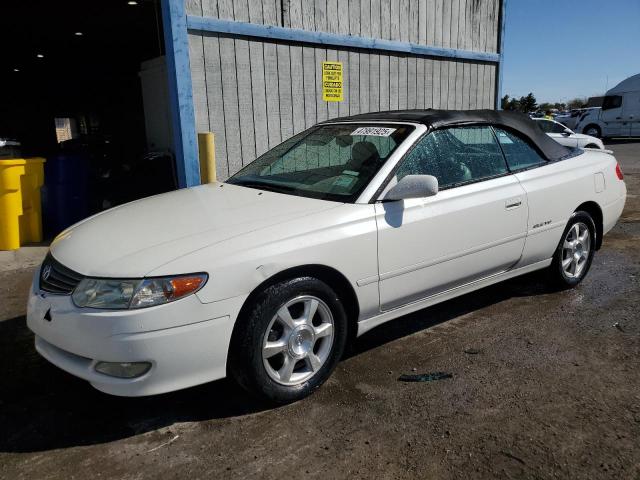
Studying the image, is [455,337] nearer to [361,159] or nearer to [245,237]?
[361,159]

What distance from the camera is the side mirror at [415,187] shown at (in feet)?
9.79

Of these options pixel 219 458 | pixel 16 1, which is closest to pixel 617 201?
pixel 219 458

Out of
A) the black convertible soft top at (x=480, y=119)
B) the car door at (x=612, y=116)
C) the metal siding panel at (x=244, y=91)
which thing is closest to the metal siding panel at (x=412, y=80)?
the metal siding panel at (x=244, y=91)

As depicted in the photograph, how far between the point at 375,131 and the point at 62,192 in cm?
476

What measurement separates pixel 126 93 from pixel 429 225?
15.3 metres

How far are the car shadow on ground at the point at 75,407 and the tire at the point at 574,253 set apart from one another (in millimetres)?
1821

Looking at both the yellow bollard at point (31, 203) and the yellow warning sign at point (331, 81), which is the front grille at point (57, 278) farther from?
the yellow warning sign at point (331, 81)

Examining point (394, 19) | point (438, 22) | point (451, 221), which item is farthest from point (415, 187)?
point (438, 22)

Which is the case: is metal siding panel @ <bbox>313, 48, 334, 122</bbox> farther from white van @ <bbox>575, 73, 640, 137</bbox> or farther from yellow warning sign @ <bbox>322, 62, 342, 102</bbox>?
white van @ <bbox>575, 73, 640, 137</bbox>

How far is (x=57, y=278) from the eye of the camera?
2670mm

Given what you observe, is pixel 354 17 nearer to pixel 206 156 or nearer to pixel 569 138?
pixel 206 156

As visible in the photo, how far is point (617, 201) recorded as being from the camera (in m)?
4.74

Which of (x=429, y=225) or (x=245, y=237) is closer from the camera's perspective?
(x=245, y=237)

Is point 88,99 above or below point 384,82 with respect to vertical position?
above
